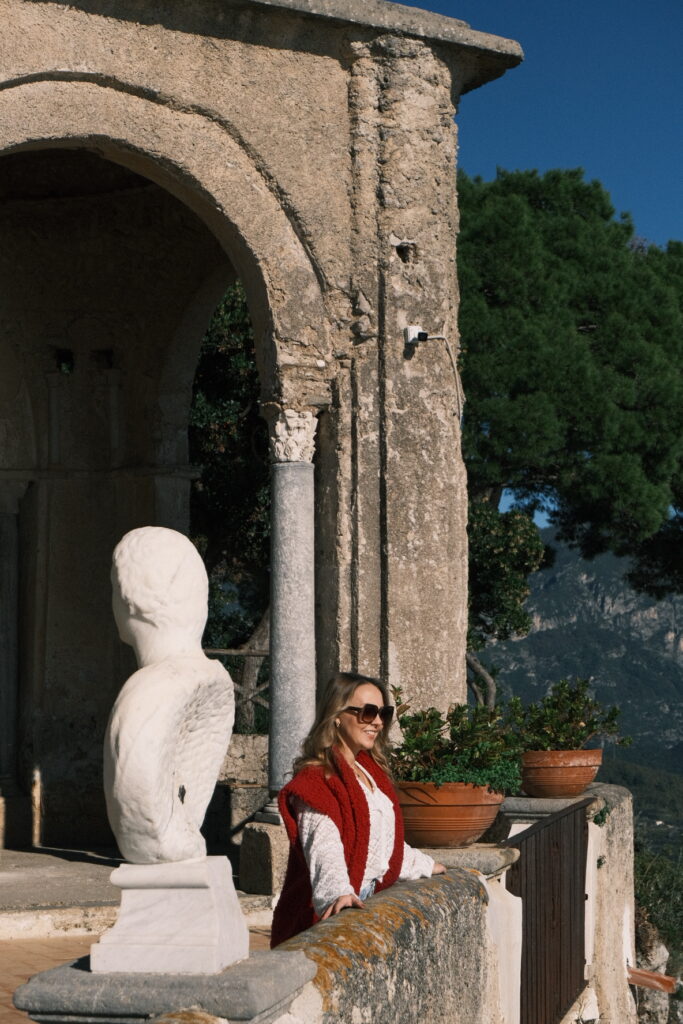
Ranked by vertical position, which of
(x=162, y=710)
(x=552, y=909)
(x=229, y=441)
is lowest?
(x=552, y=909)

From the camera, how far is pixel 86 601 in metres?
11.9

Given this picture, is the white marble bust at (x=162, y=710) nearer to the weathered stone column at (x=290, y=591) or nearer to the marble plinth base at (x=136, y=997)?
the marble plinth base at (x=136, y=997)

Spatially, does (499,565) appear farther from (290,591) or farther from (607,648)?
(607,648)

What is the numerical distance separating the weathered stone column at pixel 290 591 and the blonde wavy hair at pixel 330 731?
4284mm

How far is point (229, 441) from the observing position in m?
16.3

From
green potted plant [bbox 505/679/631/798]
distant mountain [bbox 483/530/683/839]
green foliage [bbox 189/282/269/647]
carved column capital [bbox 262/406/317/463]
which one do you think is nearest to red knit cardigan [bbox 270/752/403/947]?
green potted plant [bbox 505/679/631/798]

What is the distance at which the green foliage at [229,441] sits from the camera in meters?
16.1

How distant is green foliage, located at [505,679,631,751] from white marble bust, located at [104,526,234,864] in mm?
5849

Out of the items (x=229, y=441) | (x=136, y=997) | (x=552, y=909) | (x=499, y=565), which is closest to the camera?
(x=136, y=997)

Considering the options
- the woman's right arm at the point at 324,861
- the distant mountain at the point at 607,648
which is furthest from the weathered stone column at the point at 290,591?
the distant mountain at the point at 607,648

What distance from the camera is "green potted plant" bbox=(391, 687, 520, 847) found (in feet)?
20.7

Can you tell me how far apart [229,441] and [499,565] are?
16.3ft

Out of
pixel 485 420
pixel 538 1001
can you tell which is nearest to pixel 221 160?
pixel 538 1001

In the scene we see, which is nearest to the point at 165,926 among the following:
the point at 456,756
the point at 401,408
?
the point at 456,756
